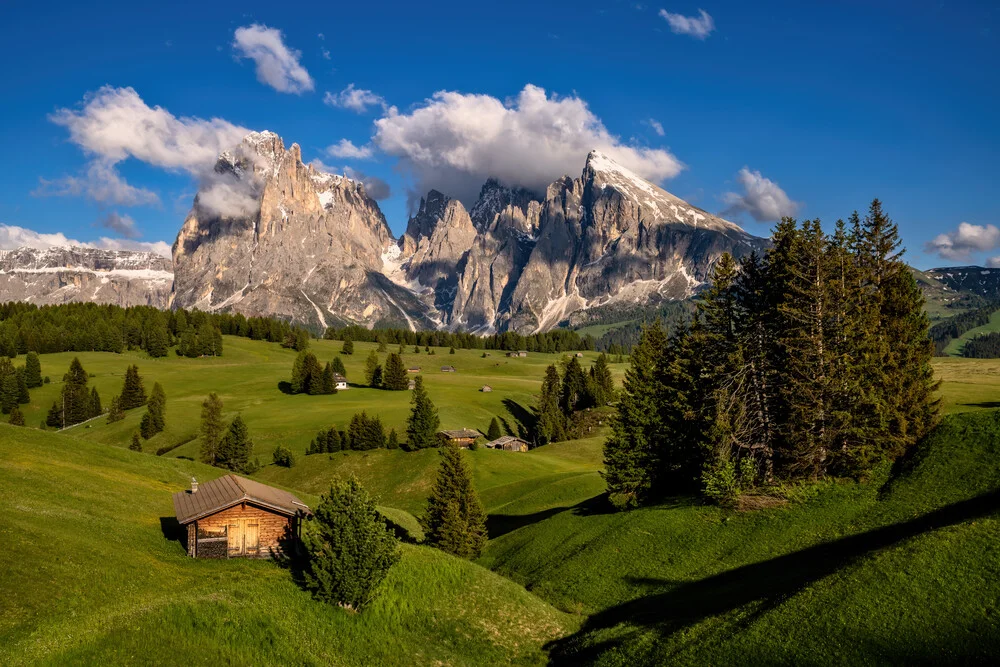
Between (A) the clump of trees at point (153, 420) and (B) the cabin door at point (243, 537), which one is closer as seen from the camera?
(B) the cabin door at point (243, 537)

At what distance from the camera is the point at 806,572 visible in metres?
28.9

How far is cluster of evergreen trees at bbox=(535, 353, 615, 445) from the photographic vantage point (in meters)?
117

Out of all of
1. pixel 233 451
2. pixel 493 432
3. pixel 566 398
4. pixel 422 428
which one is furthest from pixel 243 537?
pixel 566 398

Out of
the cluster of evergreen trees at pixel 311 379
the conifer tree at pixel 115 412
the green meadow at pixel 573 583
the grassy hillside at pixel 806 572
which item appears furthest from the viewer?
the cluster of evergreen trees at pixel 311 379

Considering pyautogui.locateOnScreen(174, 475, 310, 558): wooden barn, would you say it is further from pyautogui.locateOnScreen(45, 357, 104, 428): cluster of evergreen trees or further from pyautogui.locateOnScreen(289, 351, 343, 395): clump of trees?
pyautogui.locateOnScreen(289, 351, 343, 395): clump of trees

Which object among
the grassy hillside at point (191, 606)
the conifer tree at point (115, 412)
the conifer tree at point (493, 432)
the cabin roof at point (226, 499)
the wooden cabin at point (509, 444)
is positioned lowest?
the wooden cabin at point (509, 444)

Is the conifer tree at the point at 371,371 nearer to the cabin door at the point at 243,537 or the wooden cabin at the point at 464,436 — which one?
the wooden cabin at the point at 464,436

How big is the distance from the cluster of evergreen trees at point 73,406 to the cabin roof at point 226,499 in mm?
98944

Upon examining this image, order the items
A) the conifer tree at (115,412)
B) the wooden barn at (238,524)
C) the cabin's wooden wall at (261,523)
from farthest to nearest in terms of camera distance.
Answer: the conifer tree at (115,412) → the cabin's wooden wall at (261,523) → the wooden barn at (238,524)

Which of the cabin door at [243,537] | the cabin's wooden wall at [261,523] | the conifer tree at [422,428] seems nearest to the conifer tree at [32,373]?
the conifer tree at [422,428]

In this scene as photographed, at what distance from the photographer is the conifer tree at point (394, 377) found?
492ft

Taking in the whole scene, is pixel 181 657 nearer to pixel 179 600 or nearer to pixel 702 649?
pixel 179 600

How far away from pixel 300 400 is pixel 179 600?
113148 mm

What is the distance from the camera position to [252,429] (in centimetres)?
11012
